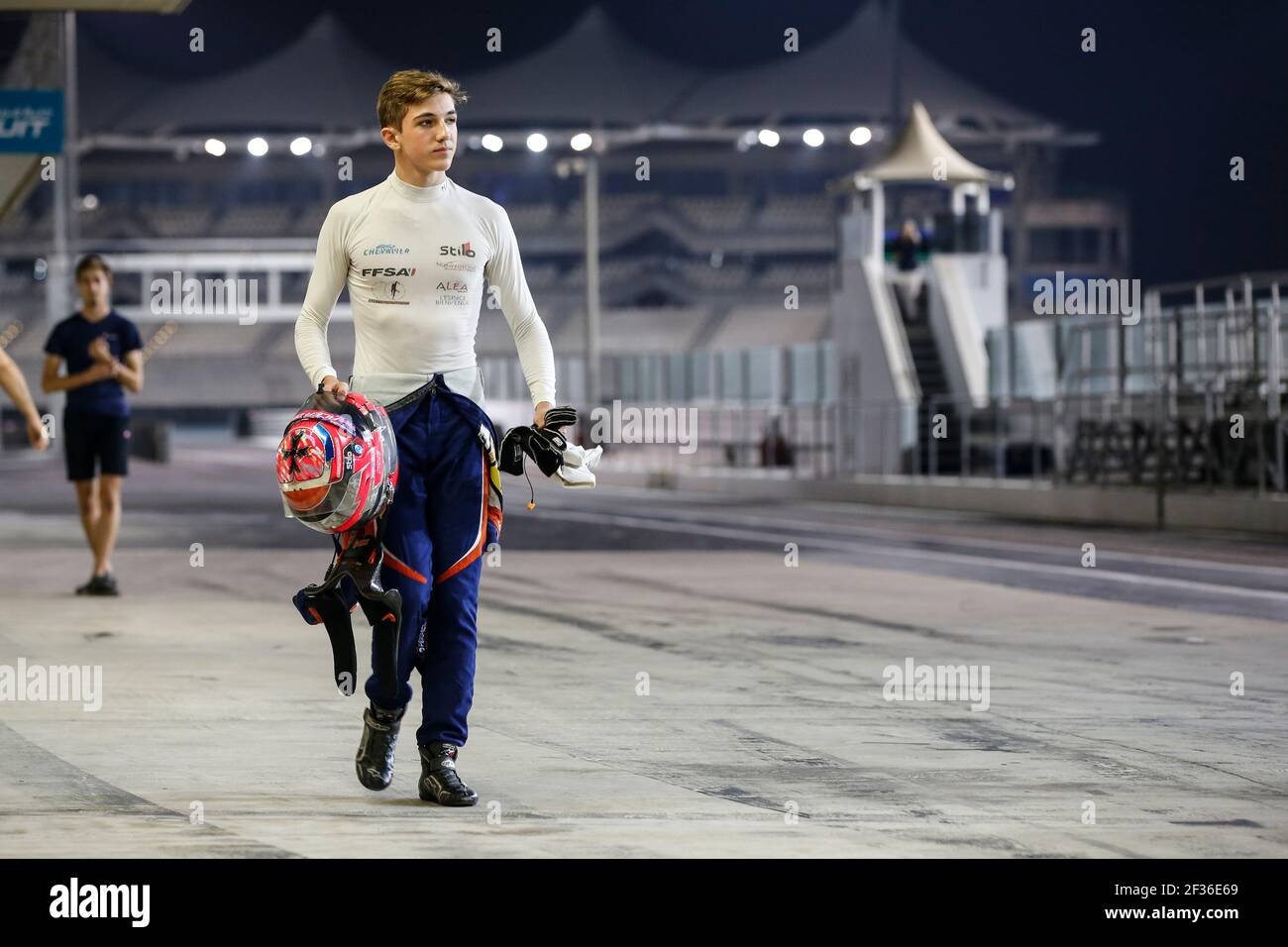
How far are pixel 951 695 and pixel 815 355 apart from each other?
85.7 ft

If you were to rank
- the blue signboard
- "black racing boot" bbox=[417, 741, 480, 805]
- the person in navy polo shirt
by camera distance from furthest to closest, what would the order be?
the blue signboard < the person in navy polo shirt < "black racing boot" bbox=[417, 741, 480, 805]

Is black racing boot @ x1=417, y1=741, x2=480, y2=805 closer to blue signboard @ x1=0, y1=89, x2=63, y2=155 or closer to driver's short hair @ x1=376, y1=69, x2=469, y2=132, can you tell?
driver's short hair @ x1=376, y1=69, x2=469, y2=132

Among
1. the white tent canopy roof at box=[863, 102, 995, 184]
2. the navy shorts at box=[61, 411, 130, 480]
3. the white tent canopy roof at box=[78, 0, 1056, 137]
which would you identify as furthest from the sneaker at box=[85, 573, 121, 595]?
the white tent canopy roof at box=[78, 0, 1056, 137]

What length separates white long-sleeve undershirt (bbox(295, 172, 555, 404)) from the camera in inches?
251

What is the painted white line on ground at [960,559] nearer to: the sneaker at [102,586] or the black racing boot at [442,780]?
the sneaker at [102,586]

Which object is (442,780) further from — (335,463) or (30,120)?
(30,120)

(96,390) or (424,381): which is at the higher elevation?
(96,390)

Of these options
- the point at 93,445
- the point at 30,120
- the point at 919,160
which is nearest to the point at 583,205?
the point at 919,160

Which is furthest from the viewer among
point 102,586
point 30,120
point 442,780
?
point 30,120

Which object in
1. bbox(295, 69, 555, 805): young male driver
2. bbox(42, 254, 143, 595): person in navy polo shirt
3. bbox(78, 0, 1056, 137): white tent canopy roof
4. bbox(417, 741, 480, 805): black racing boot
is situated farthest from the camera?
bbox(78, 0, 1056, 137): white tent canopy roof

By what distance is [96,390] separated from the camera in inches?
528

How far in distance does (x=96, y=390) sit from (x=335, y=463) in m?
7.97
